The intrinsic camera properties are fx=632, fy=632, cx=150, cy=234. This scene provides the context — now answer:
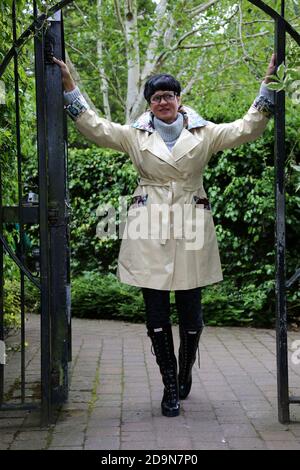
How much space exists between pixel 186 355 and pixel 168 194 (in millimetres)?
991

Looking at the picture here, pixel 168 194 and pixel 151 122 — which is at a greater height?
pixel 151 122

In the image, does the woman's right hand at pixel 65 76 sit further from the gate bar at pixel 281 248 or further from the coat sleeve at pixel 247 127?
the gate bar at pixel 281 248

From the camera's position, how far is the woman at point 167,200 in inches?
142

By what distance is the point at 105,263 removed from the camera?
8.62 m

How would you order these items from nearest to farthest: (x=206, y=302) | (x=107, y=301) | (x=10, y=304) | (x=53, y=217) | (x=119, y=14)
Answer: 1. (x=53, y=217)
2. (x=10, y=304)
3. (x=206, y=302)
4. (x=107, y=301)
5. (x=119, y=14)

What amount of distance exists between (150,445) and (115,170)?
5636 mm

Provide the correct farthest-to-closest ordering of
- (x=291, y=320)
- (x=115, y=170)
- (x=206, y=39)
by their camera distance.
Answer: (x=206, y=39) < (x=115, y=170) < (x=291, y=320)

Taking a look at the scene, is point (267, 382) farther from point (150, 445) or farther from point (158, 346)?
point (150, 445)

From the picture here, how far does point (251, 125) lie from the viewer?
359cm

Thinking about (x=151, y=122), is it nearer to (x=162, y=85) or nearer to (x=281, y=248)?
(x=162, y=85)

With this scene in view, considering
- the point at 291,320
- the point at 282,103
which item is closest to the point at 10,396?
the point at 282,103

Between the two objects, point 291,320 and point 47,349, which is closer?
point 47,349

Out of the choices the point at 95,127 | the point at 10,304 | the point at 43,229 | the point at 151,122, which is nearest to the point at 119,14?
the point at 10,304

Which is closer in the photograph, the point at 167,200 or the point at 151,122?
the point at 167,200
